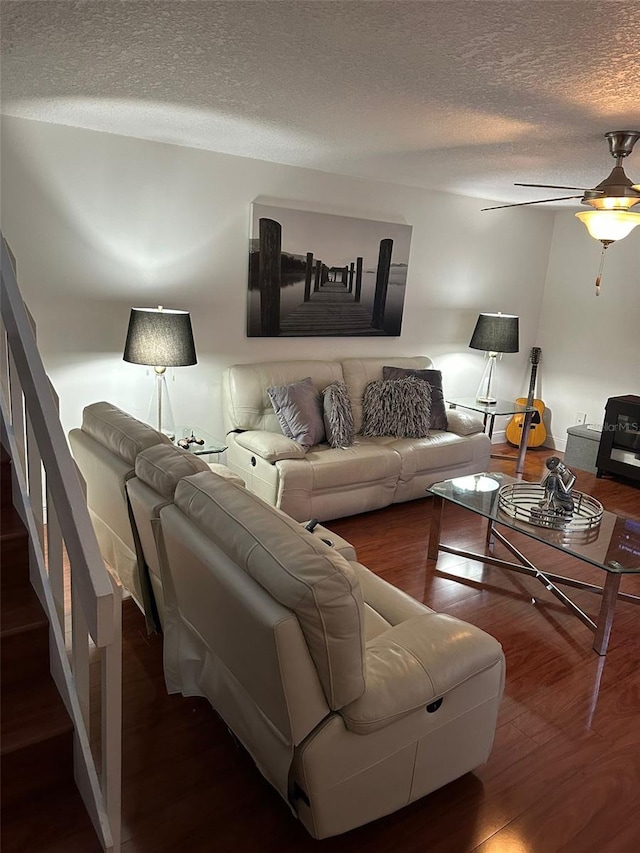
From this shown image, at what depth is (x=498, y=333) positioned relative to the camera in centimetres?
513

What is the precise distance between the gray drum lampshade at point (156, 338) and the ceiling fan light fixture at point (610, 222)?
86.4 inches

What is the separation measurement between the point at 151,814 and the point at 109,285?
112 inches

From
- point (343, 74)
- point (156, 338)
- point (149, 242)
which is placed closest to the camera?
point (343, 74)

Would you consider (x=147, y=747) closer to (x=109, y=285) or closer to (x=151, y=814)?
(x=151, y=814)

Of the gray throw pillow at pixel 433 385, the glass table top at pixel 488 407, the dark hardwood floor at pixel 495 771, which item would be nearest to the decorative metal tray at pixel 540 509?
the dark hardwood floor at pixel 495 771

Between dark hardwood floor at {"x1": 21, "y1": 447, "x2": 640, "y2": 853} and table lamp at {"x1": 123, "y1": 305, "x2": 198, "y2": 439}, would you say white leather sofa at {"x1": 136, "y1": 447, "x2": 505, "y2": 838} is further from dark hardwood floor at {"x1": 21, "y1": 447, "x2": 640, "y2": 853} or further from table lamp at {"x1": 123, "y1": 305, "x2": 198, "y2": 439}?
table lamp at {"x1": 123, "y1": 305, "x2": 198, "y2": 439}

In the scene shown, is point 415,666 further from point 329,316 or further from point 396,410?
point 329,316

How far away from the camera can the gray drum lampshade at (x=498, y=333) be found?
5.13 m

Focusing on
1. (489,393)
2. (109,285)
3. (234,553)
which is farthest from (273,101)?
(489,393)

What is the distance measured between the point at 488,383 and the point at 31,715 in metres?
4.73

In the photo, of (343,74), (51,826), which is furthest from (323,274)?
(51,826)

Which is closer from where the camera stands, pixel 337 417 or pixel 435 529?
pixel 435 529

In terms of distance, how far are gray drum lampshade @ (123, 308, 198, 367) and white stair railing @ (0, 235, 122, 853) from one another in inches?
59.5

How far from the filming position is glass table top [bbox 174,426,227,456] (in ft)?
11.6
